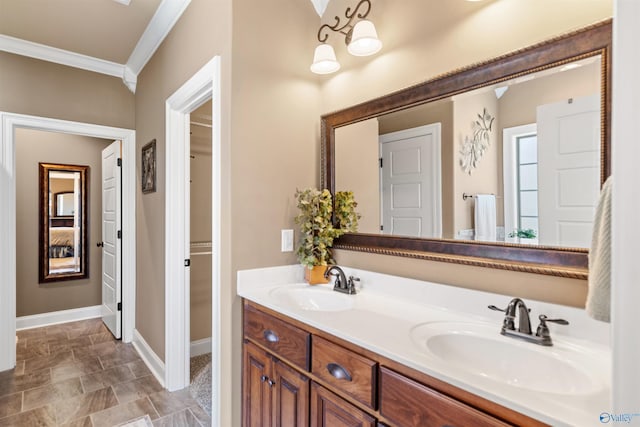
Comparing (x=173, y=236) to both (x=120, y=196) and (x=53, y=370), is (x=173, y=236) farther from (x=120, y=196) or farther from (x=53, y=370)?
(x=53, y=370)

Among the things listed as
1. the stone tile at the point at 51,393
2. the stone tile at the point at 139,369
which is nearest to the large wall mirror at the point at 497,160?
the stone tile at the point at 139,369

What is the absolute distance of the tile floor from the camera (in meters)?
2.14

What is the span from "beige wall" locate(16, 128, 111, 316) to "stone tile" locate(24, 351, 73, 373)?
1184mm

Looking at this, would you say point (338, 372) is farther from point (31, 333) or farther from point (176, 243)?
point (31, 333)

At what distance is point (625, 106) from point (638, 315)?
1.05 ft

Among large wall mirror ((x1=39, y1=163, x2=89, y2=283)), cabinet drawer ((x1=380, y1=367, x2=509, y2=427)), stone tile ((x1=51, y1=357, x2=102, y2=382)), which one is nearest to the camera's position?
cabinet drawer ((x1=380, y1=367, x2=509, y2=427))

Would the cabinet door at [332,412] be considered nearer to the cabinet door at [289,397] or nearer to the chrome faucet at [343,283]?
the cabinet door at [289,397]

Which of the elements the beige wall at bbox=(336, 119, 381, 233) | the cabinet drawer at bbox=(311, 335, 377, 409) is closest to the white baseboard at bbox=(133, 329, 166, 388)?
the cabinet drawer at bbox=(311, 335, 377, 409)

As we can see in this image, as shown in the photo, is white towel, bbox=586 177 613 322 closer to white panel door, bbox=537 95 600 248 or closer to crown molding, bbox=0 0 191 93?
white panel door, bbox=537 95 600 248

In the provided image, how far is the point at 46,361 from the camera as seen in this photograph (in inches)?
116

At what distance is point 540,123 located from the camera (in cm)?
119

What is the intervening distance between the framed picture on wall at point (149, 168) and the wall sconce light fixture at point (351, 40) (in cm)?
168

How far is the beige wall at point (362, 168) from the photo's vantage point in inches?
70.9

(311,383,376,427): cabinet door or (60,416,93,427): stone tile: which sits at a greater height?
(311,383,376,427): cabinet door
